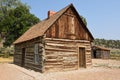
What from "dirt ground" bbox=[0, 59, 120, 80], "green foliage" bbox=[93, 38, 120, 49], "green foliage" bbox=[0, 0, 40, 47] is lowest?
"dirt ground" bbox=[0, 59, 120, 80]

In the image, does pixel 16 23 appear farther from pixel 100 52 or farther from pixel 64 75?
pixel 64 75

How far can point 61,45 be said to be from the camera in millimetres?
18016

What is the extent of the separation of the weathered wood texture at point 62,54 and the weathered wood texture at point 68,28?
480 millimetres

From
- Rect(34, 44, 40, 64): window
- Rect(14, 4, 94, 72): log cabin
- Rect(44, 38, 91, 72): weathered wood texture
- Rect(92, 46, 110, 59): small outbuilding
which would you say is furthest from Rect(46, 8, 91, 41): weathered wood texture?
Rect(92, 46, 110, 59): small outbuilding

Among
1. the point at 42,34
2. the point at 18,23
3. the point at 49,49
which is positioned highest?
the point at 18,23

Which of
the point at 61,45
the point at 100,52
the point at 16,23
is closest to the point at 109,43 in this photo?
the point at 100,52

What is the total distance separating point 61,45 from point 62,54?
887 millimetres

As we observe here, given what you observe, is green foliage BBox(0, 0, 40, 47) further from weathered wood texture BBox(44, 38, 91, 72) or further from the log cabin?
weathered wood texture BBox(44, 38, 91, 72)

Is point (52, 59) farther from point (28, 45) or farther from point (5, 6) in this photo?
point (5, 6)

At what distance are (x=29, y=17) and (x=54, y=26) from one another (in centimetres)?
3106

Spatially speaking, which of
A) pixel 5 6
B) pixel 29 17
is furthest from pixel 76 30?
pixel 5 6

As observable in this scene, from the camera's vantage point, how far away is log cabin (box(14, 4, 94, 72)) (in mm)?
16844

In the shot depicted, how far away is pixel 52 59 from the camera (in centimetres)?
1705

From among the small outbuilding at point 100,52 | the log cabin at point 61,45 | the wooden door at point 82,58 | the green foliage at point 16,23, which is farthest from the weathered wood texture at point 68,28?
the small outbuilding at point 100,52
